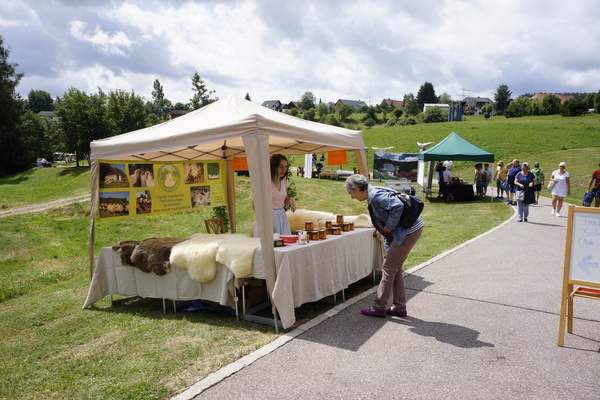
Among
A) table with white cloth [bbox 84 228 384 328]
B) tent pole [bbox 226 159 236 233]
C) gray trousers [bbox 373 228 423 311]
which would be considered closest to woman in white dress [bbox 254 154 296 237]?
table with white cloth [bbox 84 228 384 328]

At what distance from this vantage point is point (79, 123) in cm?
4097

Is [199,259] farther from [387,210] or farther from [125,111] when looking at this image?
[125,111]

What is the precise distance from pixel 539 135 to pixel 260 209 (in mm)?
44433

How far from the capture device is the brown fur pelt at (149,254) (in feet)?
18.2

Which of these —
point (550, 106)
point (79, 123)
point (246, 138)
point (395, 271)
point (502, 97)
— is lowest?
point (395, 271)

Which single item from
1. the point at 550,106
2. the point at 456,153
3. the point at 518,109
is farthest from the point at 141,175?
the point at 518,109

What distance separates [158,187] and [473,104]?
16573cm

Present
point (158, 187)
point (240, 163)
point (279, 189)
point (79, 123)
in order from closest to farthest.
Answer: point (279, 189)
point (158, 187)
point (240, 163)
point (79, 123)

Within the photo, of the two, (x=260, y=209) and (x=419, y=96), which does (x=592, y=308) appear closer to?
(x=260, y=209)

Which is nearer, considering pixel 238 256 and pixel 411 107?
pixel 238 256

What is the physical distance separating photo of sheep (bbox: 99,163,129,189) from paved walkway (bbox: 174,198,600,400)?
389 centimetres

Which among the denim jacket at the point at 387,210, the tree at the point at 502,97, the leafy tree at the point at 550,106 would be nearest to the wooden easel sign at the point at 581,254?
the denim jacket at the point at 387,210

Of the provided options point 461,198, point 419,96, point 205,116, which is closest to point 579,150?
point 461,198

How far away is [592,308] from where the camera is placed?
212 inches
